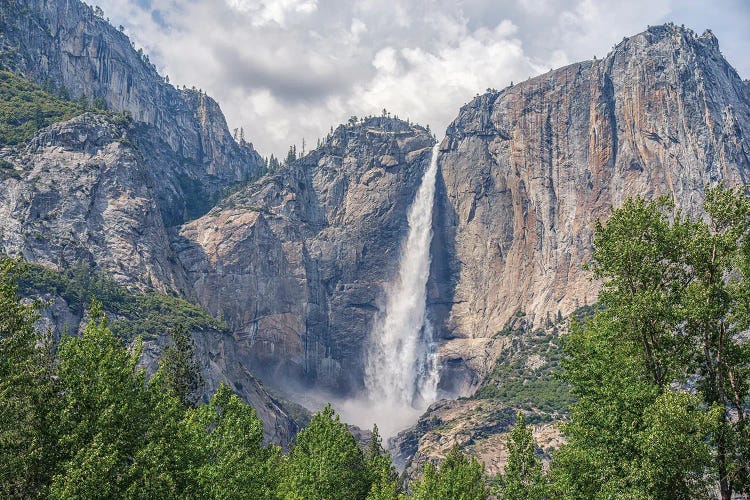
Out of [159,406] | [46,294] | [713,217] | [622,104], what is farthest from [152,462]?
[622,104]

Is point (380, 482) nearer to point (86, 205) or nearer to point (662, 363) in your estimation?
point (662, 363)

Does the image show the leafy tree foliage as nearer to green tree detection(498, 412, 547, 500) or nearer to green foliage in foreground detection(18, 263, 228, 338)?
green tree detection(498, 412, 547, 500)

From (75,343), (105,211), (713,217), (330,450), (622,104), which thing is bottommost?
(330,450)

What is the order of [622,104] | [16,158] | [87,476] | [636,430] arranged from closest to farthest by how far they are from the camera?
[87,476] → [636,430] → [16,158] → [622,104]

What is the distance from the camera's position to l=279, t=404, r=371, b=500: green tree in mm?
46406

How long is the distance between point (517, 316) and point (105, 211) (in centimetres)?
11857

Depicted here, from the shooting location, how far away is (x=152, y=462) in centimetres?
3166

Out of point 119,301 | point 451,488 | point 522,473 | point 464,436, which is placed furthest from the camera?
point 464,436

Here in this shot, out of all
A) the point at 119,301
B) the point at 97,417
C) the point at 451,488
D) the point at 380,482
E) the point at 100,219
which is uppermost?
the point at 100,219

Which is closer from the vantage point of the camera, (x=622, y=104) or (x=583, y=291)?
(x=583, y=291)

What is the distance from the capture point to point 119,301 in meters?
140

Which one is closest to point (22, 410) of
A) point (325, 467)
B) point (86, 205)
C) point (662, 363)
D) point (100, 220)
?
point (325, 467)

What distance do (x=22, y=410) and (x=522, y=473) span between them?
25.4 meters

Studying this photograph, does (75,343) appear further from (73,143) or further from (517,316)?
(517,316)
